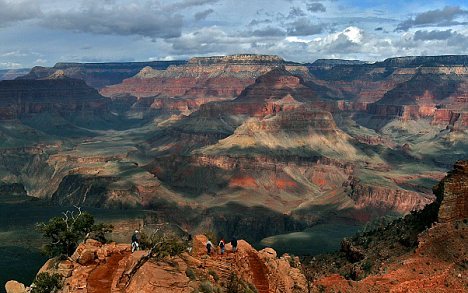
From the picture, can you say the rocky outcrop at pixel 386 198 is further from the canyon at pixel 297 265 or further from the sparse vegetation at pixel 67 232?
the sparse vegetation at pixel 67 232

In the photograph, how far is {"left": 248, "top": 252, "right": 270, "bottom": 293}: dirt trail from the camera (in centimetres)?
3712

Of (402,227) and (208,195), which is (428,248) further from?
(208,195)

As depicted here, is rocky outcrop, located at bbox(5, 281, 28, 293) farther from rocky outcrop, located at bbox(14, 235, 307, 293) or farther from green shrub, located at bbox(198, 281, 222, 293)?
green shrub, located at bbox(198, 281, 222, 293)

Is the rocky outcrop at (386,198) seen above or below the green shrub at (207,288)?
below

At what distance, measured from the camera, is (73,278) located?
36.8 meters

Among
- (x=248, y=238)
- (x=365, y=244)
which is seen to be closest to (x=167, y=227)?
(x=248, y=238)

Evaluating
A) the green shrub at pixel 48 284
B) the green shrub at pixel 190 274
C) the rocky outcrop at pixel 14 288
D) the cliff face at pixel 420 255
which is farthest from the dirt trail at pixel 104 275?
the cliff face at pixel 420 255

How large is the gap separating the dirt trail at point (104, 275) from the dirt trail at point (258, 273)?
31.6 feet

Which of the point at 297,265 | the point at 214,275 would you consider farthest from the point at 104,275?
the point at 297,265

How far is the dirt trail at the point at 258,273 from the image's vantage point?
3712 cm

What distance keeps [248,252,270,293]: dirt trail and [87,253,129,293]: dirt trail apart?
9618 millimetres

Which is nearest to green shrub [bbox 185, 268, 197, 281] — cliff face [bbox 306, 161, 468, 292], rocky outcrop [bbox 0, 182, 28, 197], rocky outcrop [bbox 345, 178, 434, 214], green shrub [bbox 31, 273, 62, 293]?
green shrub [bbox 31, 273, 62, 293]

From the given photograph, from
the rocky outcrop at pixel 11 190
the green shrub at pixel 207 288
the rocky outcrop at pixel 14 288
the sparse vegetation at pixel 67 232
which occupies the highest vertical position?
the green shrub at pixel 207 288

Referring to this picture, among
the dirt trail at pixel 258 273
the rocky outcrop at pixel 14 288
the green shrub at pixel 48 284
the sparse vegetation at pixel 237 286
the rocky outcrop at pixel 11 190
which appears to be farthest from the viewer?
the rocky outcrop at pixel 11 190
